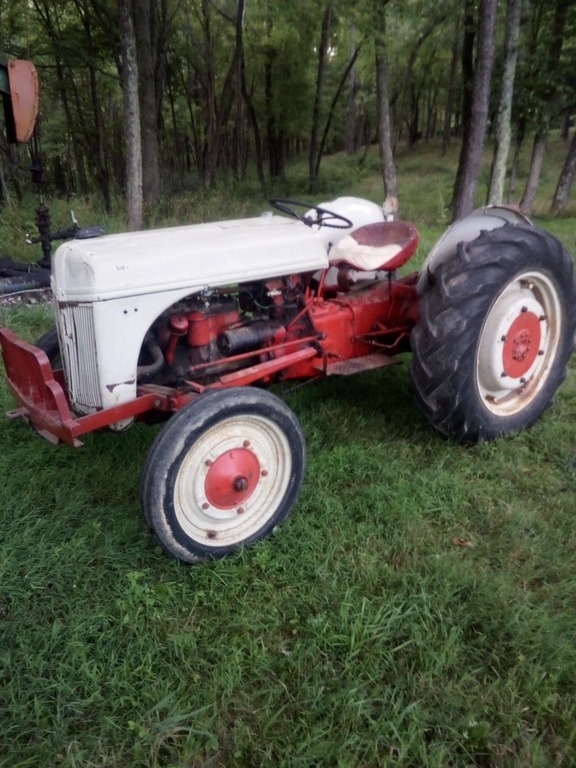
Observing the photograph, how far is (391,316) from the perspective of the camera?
3.57 m

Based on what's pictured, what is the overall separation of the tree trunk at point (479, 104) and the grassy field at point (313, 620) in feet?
20.3

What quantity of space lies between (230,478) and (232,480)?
1 cm

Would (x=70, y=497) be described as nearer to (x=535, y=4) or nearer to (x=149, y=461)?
(x=149, y=461)

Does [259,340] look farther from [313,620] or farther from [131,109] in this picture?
[131,109]

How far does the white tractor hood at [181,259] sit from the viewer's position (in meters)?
2.38

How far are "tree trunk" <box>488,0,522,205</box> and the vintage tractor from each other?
23.9ft

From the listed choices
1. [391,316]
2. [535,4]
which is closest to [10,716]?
[391,316]

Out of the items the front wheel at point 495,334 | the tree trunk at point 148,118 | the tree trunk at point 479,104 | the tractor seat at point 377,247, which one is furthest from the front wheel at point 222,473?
the tree trunk at point 148,118

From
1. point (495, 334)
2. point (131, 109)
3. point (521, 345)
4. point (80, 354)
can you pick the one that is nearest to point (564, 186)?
point (131, 109)

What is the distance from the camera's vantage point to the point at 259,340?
9.59 ft

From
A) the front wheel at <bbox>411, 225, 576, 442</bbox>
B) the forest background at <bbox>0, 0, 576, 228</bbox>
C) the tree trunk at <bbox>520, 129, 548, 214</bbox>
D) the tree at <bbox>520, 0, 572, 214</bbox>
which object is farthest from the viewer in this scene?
the tree trunk at <bbox>520, 129, 548, 214</bbox>

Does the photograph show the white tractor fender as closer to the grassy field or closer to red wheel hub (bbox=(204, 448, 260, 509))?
the grassy field

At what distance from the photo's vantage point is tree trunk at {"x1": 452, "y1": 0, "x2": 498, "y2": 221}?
8.59 metres

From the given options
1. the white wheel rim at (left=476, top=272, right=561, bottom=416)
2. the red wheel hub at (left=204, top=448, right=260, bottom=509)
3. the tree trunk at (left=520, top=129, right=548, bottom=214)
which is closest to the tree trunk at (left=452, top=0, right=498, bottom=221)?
the tree trunk at (left=520, top=129, right=548, bottom=214)
